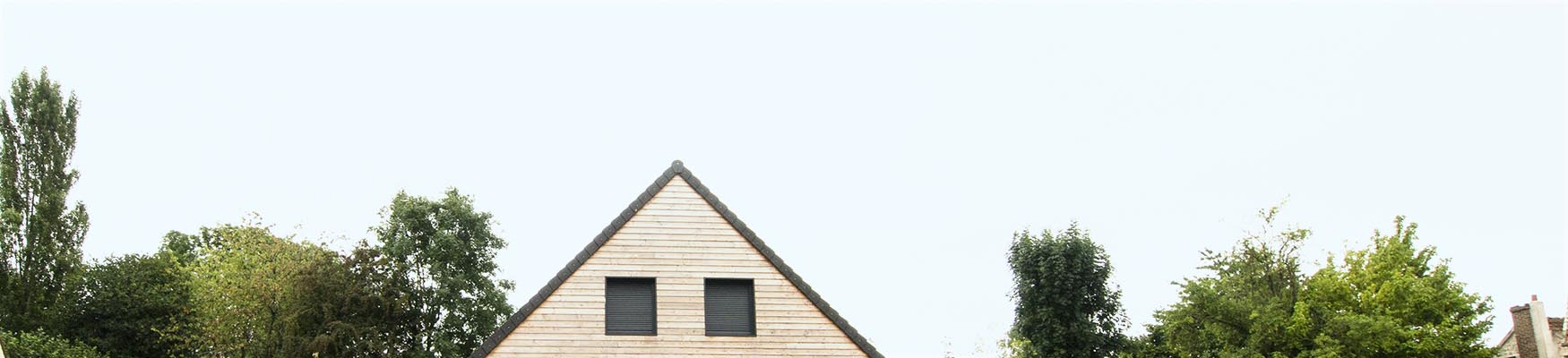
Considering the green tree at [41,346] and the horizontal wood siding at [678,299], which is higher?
the green tree at [41,346]

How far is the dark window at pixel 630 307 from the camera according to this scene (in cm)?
2116

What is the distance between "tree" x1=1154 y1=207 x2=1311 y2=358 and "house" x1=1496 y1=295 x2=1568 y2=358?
9.59m

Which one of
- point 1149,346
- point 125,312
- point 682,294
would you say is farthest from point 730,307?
point 125,312

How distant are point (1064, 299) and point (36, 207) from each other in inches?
1591

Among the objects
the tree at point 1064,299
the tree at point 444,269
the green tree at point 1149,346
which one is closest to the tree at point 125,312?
the tree at point 444,269

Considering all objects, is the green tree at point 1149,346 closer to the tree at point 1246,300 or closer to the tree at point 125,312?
the tree at point 1246,300

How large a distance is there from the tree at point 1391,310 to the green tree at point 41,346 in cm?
3836

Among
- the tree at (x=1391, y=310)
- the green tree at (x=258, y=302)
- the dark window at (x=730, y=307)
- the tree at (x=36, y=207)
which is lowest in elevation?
the dark window at (x=730, y=307)

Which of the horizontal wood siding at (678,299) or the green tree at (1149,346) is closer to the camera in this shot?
A: the horizontal wood siding at (678,299)

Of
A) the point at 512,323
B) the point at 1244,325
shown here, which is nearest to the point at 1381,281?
the point at 1244,325

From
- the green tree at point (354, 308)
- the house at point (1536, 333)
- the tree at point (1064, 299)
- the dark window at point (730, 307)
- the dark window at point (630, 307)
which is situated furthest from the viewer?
the tree at point (1064, 299)

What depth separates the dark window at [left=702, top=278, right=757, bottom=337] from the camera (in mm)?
21391

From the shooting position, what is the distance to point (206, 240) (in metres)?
60.7

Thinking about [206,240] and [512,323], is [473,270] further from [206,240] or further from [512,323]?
[512,323]
